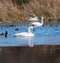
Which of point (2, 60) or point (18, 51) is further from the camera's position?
point (18, 51)

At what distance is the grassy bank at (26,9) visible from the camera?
38812mm

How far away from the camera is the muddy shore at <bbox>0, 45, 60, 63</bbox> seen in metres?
11.2

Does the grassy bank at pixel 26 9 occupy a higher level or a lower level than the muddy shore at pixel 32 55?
lower

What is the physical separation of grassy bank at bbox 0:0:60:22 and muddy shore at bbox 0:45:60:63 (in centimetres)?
2379

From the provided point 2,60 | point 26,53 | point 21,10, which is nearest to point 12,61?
point 2,60

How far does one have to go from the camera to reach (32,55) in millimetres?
12617

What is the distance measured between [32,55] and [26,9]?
29.9 meters

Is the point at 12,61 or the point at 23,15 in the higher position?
the point at 12,61

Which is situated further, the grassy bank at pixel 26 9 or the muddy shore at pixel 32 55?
the grassy bank at pixel 26 9

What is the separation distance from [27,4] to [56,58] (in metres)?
32.3

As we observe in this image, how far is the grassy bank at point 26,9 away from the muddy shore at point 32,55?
78.0 feet

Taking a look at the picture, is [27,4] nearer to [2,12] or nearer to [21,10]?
[21,10]

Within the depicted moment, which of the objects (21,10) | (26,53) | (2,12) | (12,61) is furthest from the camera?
(21,10)

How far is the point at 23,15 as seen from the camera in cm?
4025
